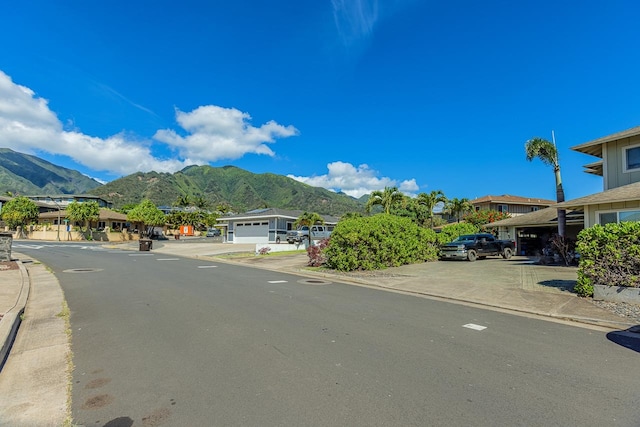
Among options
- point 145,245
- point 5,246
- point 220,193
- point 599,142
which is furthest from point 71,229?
point 220,193

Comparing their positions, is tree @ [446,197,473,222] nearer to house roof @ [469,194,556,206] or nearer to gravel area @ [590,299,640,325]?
house roof @ [469,194,556,206]

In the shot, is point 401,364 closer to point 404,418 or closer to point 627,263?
point 404,418

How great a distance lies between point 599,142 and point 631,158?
1.44 metres

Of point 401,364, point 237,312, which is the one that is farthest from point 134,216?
point 401,364

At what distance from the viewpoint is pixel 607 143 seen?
650 inches

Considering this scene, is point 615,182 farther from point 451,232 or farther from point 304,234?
point 304,234

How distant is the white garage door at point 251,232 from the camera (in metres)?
40.4

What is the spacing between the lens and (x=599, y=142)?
53.9 ft

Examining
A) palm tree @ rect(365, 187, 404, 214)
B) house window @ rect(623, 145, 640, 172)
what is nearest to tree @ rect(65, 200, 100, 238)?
palm tree @ rect(365, 187, 404, 214)

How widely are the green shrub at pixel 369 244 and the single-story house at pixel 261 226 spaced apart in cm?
2243

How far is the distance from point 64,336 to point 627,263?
12.0 m

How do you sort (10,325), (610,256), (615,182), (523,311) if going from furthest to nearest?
(615,182)
(610,256)
(523,311)
(10,325)

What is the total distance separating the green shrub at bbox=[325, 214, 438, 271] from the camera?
16.0 m

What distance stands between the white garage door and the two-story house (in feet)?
99.0
